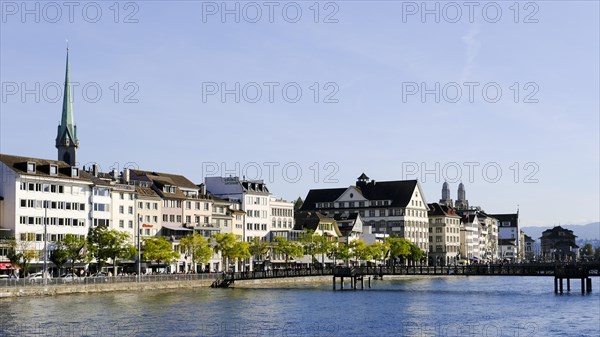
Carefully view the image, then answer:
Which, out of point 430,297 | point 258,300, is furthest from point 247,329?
point 430,297

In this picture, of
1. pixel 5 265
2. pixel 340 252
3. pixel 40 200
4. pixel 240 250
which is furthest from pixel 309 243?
pixel 5 265

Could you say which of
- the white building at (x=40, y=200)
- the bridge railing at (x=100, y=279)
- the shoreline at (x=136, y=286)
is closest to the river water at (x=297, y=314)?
the shoreline at (x=136, y=286)

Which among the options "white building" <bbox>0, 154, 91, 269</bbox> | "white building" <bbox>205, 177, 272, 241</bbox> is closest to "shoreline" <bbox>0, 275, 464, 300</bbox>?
"white building" <bbox>0, 154, 91, 269</bbox>

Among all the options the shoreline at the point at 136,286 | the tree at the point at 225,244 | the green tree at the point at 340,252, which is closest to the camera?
the shoreline at the point at 136,286

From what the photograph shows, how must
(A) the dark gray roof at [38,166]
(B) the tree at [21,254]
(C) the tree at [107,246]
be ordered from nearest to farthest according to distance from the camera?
1. (B) the tree at [21,254]
2. (A) the dark gray roof at [38,166]
3. (C) the tree at [107,246]

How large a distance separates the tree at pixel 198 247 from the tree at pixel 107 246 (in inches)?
418

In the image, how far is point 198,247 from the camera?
4614 inches

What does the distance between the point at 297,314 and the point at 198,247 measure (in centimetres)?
4533

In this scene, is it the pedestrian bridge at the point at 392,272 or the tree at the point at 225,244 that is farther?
the tree at the point at 225,244

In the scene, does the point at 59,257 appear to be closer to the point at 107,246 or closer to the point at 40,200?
the point at 107,246

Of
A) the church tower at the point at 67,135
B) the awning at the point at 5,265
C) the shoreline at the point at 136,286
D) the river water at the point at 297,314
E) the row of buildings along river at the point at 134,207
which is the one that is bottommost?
the river water at the point at 297,314

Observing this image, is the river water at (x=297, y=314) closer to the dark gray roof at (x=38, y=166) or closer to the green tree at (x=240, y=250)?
the dark gray roof at (x=38, y=166)

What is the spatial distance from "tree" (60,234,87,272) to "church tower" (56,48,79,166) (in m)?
26.5

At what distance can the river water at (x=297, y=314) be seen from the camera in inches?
2431
